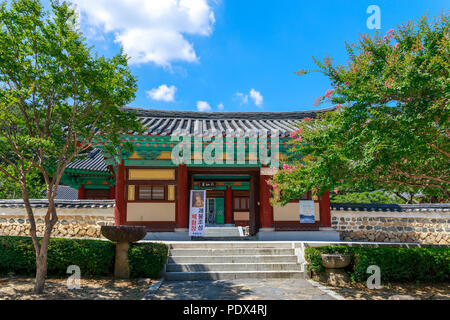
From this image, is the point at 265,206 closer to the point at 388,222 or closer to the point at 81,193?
the point at 388,222

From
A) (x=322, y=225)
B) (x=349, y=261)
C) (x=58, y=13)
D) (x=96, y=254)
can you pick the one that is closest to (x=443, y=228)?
(x=322, y=225)

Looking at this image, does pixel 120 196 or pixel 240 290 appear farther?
pixel 120 196

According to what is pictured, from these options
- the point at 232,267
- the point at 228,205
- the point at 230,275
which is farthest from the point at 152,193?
the point at 228,205

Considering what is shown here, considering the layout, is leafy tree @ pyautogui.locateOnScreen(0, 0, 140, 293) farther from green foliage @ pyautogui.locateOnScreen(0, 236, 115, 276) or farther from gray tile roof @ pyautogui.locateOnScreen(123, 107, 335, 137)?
gray tile roof @ pyautogui.locateOnScreen(123, 107, 335, 137)

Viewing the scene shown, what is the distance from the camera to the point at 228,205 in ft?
76.3

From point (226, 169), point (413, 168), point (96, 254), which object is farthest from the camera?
point (226, 169)

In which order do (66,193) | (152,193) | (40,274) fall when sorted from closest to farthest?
(40,274) < (152,193) < (66,193)

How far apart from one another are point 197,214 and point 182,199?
81 centimetres

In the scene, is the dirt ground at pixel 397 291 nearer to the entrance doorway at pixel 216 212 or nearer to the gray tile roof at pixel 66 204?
the gray tile roof at pixel 66 204

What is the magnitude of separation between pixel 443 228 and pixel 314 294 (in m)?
9.12

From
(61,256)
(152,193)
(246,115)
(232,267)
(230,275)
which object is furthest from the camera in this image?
(246,115)

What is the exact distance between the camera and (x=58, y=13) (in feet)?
19.4

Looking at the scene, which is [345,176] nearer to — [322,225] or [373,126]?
[373,126]

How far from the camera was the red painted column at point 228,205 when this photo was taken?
23094 mm
